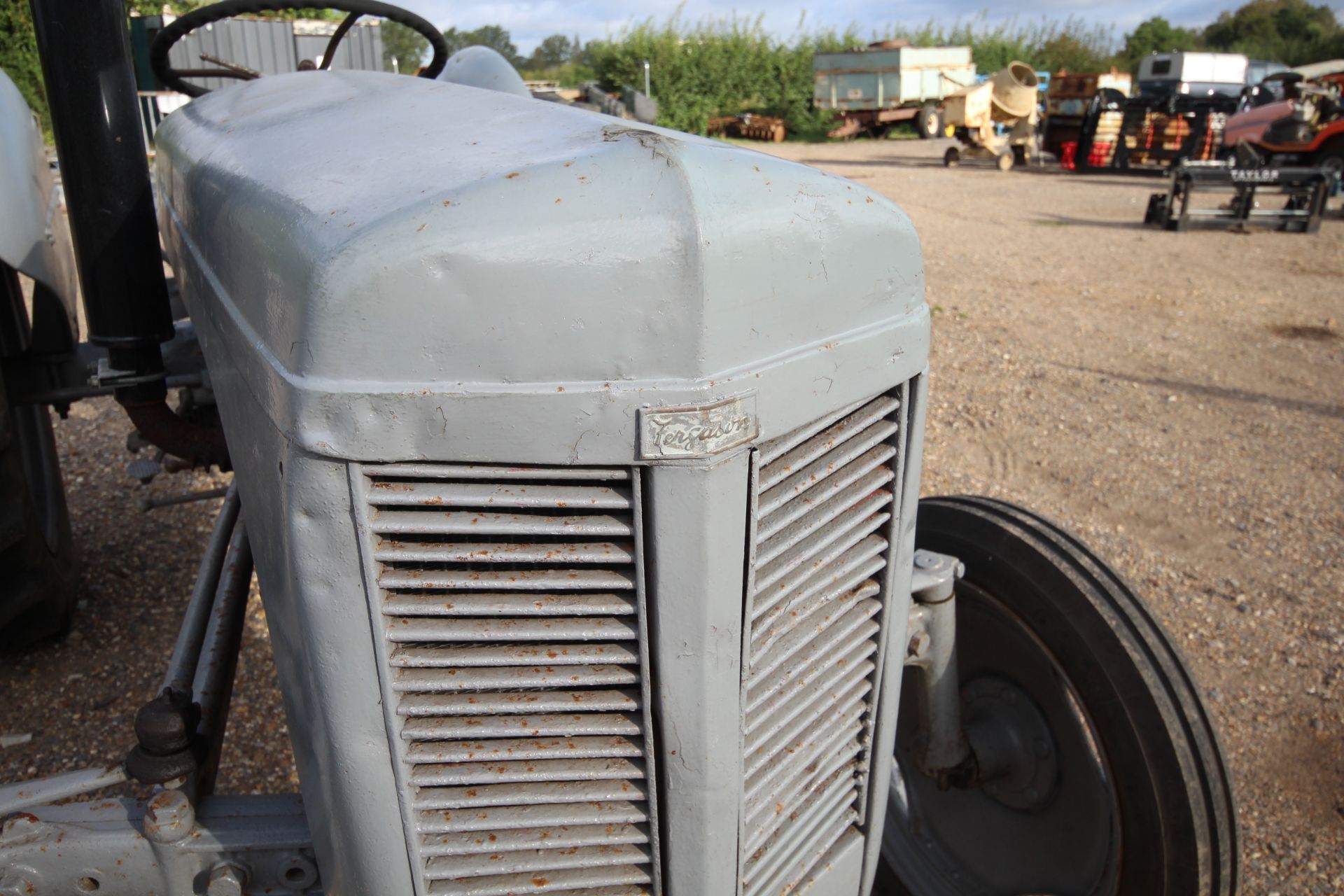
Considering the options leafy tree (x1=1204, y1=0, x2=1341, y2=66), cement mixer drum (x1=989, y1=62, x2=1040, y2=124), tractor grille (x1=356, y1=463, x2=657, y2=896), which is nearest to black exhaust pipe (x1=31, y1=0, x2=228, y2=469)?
tractor grille (x1=356, y1=463, x2=657, y2=896)

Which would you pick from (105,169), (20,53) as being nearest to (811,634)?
(105,169)

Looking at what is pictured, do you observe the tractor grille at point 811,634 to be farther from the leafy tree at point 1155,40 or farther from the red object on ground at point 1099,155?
the leafy tree at point 1155,40

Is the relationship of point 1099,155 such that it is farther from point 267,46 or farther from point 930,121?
point 267,46

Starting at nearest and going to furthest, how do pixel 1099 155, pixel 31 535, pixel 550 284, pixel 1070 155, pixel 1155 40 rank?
pixel 550 284 → pixel 31 535 → pixel 1099 155 → pixel 1070 155 → pixel 1155 40

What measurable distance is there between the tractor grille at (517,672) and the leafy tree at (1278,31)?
131ft

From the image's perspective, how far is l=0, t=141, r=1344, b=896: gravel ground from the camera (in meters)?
2.38

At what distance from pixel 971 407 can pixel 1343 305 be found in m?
3.90

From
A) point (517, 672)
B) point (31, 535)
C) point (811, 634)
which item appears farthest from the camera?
point (31, 535)

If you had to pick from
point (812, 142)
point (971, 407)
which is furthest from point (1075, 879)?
point (812, 142)

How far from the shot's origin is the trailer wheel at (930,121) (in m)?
21.7

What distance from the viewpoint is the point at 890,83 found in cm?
2180

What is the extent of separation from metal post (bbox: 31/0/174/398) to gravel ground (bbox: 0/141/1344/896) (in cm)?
126

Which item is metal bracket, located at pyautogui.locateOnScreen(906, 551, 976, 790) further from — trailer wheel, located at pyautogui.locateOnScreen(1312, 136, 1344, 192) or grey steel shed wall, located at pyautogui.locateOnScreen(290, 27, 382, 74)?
trailer wheel, located at pyautogui.locateOnScreen(1312, 136, 1344, 192)

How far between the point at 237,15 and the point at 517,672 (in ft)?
5.69
